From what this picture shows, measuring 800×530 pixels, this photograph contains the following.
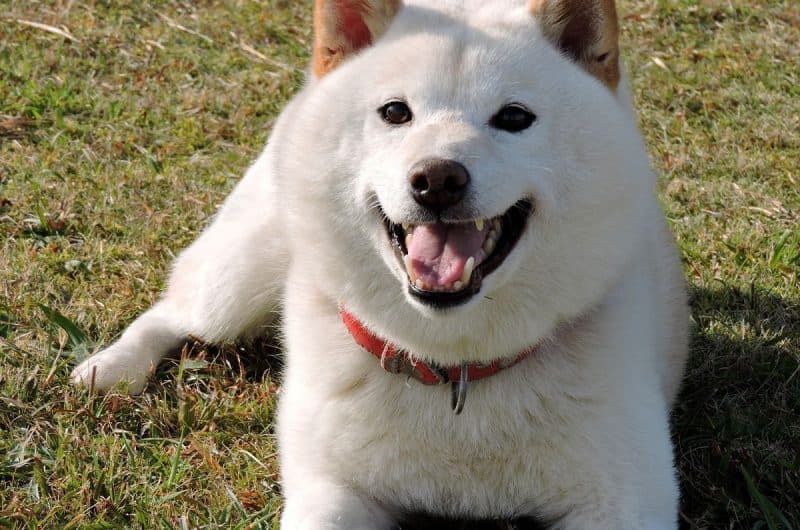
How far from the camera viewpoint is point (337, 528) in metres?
2.67

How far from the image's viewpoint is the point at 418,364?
107 inches

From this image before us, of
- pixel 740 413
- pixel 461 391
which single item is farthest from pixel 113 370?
pixel 740 413

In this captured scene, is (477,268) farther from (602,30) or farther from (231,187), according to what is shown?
(231,187)

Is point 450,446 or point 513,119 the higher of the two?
point 513,119

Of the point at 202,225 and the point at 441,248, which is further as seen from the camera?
the point at 202,225

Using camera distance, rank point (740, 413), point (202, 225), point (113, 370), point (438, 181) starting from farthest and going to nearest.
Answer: point (202, 225) < point (113, 370) < point (740, 413) < point (438, 181)

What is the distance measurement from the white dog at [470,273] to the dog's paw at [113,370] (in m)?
0.83

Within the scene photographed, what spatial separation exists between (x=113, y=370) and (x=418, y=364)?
129cm

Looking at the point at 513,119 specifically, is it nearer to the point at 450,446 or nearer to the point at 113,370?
the point at 450,446

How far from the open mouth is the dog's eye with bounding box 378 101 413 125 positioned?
0.25 metres

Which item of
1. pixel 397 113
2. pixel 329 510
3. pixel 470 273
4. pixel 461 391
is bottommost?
pixel 329 510

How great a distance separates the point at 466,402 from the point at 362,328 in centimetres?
34

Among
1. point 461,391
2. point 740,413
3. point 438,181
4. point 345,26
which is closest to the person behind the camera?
point 438,181

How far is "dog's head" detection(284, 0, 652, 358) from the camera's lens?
242cm
